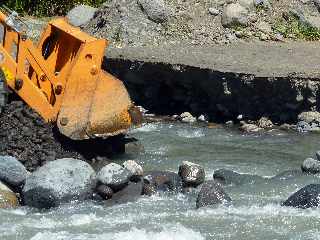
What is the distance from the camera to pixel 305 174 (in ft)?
38.3

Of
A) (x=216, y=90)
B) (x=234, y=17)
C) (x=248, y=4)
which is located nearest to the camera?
(x=216, y=90)

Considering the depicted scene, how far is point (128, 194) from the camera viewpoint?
419 inches

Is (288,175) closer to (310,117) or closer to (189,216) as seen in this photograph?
(189,216)

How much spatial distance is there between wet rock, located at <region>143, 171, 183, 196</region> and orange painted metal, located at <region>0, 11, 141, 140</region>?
91cm

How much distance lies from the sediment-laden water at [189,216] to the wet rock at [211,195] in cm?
11

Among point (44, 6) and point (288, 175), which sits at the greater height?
point (44, 6)

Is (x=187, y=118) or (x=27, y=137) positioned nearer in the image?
(x=27, y=137)

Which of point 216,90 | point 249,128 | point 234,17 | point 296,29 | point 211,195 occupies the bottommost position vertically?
point 249,128

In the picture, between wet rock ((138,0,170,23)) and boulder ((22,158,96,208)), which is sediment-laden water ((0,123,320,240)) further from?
wet rock ((138,0,170,23))

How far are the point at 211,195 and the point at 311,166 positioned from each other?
81.0 inches

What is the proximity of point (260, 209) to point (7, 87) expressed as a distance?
3.60m

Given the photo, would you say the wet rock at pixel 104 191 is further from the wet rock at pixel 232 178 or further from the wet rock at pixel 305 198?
the wet rock at pixel 305 198

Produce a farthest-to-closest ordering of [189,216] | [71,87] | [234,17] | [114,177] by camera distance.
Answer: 1. [234,17]
2. [71,87]
3. [114,177]
4. [189,216]

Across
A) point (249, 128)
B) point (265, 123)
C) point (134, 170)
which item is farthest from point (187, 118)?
point (134, 170)
